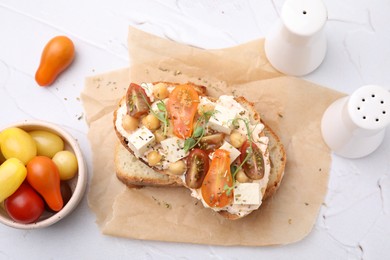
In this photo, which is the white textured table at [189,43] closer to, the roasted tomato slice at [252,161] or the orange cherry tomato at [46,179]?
the orange cherry tomato at [46,179]

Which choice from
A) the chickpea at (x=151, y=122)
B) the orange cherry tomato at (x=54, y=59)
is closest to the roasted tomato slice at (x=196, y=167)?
the chickpea at (x=151, y=122)

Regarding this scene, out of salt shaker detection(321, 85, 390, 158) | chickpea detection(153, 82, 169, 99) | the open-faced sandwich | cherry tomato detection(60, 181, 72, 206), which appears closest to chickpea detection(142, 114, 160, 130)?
the open-faced sandwich

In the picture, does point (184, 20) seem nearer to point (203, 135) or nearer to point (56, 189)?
point (203, 135)

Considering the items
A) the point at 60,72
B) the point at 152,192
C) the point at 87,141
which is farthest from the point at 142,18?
the point at 152,192

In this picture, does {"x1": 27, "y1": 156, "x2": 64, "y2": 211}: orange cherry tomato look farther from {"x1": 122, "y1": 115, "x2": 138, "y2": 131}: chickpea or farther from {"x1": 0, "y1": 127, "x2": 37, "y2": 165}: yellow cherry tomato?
{"x1": 122, "y1": 115, "x2": 138, "y2": 131}: chickpea

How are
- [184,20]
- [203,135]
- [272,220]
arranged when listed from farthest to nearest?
[184,20] → [272,220] → [203,135]
